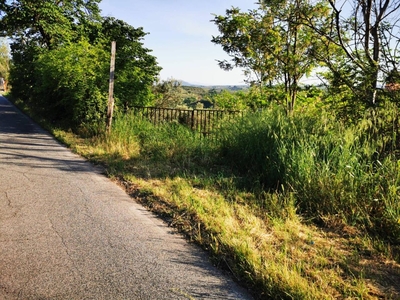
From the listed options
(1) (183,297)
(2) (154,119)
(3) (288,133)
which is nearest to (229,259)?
(1) (183,297)

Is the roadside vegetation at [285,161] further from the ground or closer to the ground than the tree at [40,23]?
closer to the ground

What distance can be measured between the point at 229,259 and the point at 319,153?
2749 millimetres

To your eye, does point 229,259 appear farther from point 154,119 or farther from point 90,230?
point 154,119

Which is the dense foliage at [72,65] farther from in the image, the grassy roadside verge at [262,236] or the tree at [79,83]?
the grassy roadside verge at [262,236]

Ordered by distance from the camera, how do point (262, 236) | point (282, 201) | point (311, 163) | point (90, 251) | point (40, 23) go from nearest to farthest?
point (90, 251) < point (262, 236) < point (282, 201) < point (311, 163) < point (40, 23)

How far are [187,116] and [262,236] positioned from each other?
7.13 metres

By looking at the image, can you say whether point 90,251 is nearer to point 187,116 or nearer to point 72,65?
point 187,116

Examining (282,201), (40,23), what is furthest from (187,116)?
(40,23)

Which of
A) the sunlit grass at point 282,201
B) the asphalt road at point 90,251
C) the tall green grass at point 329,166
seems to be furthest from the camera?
the tall green grass at point 329,166

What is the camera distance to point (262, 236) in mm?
3447

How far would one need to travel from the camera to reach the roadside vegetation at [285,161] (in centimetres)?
299

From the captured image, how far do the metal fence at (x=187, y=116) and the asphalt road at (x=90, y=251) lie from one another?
15.4ft

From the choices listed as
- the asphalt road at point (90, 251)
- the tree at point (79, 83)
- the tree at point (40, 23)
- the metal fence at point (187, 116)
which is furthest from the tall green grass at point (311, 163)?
the tree at point (40, 23)

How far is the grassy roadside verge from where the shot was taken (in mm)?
2600
